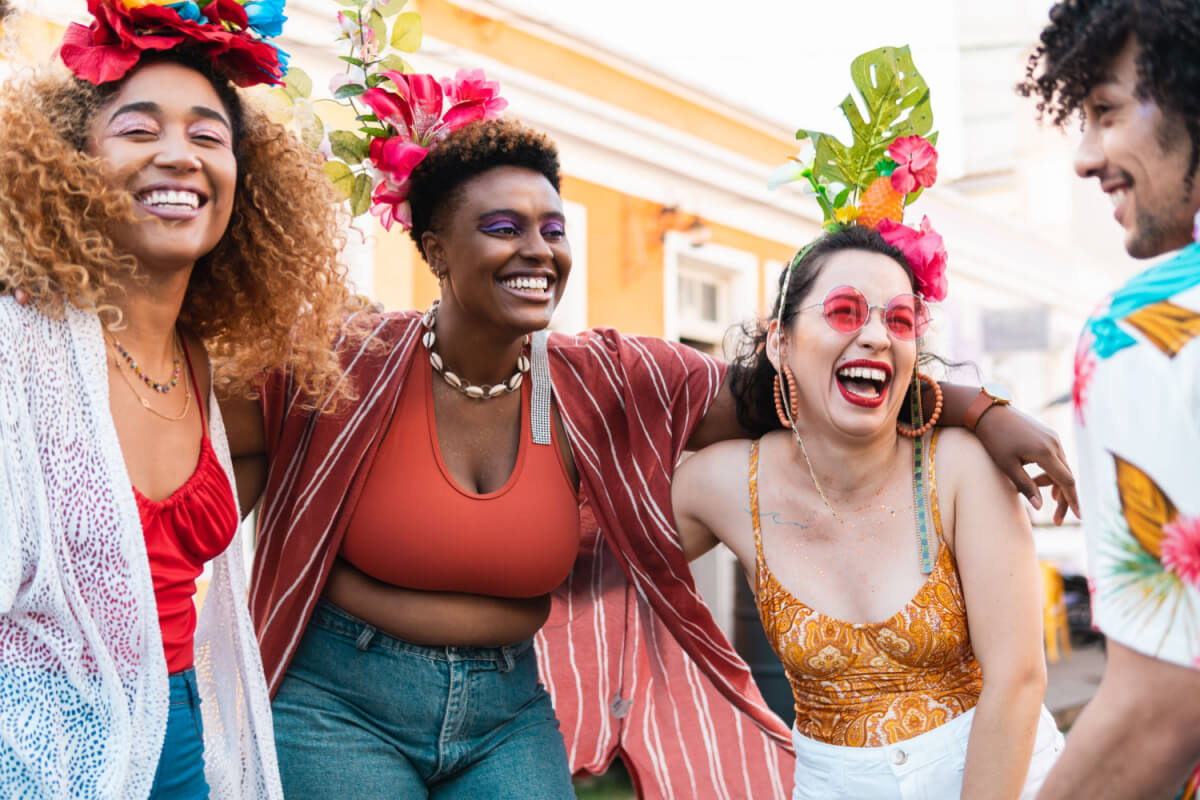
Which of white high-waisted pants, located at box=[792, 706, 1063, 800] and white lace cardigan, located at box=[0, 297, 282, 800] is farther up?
white lace cardigan, located at box=[0, 297, 282, 800]

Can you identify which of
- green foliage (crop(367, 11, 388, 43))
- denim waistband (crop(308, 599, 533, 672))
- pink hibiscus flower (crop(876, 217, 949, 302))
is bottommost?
denim waistband (crop(308, 599, 533, 672))

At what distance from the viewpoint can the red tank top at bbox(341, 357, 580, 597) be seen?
257cm

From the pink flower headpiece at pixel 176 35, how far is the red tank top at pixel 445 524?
0.85 m

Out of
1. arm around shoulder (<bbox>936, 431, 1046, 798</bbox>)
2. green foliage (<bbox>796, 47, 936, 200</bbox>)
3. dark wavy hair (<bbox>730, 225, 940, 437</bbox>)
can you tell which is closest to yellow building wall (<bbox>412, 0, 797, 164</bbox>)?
green foliage (<bbox>796, 47, 936, 200</bbox>)

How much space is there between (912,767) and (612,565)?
101cm

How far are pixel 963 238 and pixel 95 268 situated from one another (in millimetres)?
13079

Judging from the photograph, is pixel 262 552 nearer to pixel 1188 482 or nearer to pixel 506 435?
pixel 506 435

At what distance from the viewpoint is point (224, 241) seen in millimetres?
2490

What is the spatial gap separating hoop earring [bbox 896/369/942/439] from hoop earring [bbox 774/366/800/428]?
0.24m

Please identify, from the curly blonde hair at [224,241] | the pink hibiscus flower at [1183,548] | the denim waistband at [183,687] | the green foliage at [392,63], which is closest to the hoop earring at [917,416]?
the curly blonde hair at [224,241]

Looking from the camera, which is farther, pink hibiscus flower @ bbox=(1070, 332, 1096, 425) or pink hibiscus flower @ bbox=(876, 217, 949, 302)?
pink hibiscus flower @ bbox=(876, 217, 949, 302)

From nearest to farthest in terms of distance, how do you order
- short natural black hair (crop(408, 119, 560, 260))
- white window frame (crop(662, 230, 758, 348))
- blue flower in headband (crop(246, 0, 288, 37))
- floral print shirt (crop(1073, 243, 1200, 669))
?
1. floral print shirt (crop(1073, 243, 1200, 669))
2. blue flower in headband (crop(246, 0, 288, 37))
3. short natural black hair (crop(408, 119, 560, 260))
4. white window frame (crop(662, 230, 758, 348))

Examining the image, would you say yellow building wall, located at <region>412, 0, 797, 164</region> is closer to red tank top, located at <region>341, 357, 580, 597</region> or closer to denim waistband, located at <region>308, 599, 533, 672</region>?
red tank top, located at <region>341, 357, 580, 597</region>

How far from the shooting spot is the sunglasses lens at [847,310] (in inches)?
104
